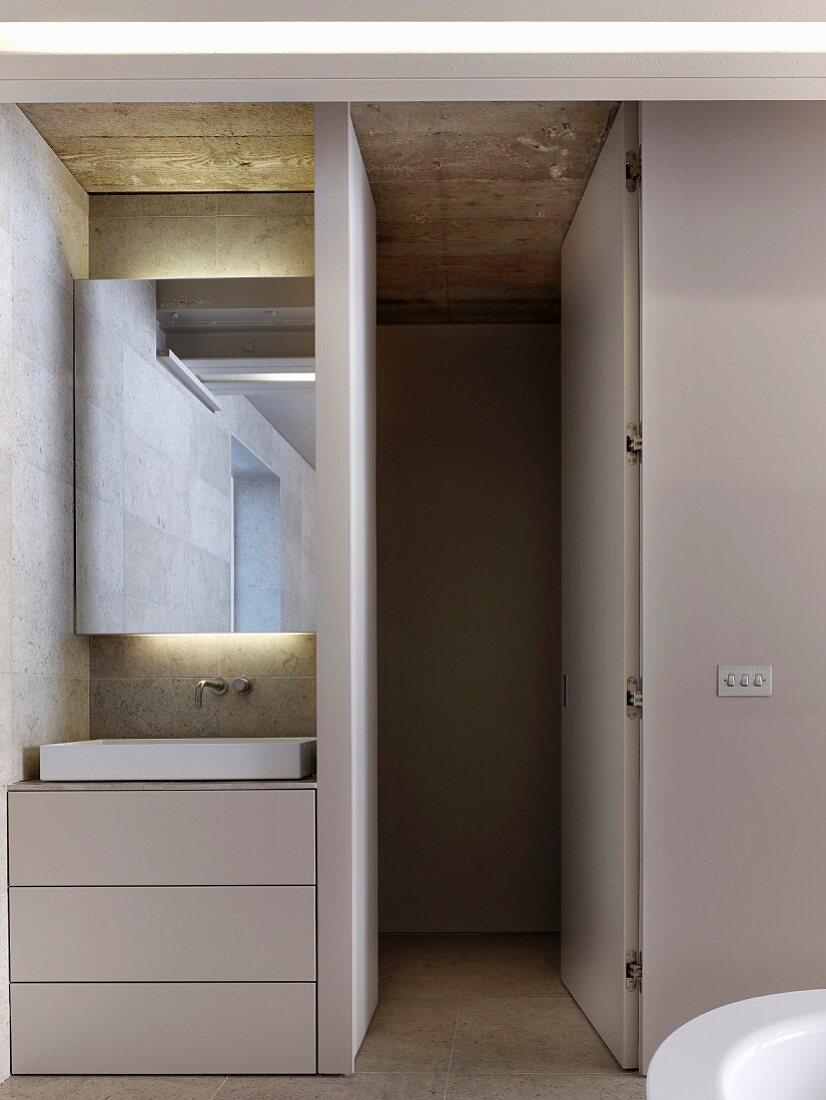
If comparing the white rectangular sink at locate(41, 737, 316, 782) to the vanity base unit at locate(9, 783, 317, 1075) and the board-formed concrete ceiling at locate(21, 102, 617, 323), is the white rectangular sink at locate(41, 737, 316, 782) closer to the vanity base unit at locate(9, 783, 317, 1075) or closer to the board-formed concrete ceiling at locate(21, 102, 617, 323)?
the vanity base unit at locate(9, 783, 317, 1075)

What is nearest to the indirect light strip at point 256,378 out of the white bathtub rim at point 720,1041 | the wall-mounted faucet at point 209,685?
the wall-mounted faucet at point 209,685

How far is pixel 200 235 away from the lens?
411 cm

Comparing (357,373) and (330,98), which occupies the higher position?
(330,98)

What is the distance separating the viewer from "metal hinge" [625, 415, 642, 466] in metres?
3.34

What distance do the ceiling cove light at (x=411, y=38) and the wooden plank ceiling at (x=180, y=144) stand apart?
90 centimetres

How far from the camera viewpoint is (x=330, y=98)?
2.92 m

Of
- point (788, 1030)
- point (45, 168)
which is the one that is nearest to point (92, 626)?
point (45, 168)

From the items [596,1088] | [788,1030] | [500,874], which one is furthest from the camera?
[500,874]

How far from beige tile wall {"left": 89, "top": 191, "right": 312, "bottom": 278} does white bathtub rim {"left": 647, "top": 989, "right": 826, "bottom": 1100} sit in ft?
9.74

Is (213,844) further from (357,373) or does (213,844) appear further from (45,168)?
(45,168)

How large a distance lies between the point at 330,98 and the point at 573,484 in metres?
1.76

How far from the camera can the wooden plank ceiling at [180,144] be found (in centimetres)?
Result: 353

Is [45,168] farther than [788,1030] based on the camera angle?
Yes

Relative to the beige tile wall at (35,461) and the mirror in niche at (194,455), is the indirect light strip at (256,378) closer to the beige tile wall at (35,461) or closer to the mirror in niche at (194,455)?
the mirror in niche at (194,455)
